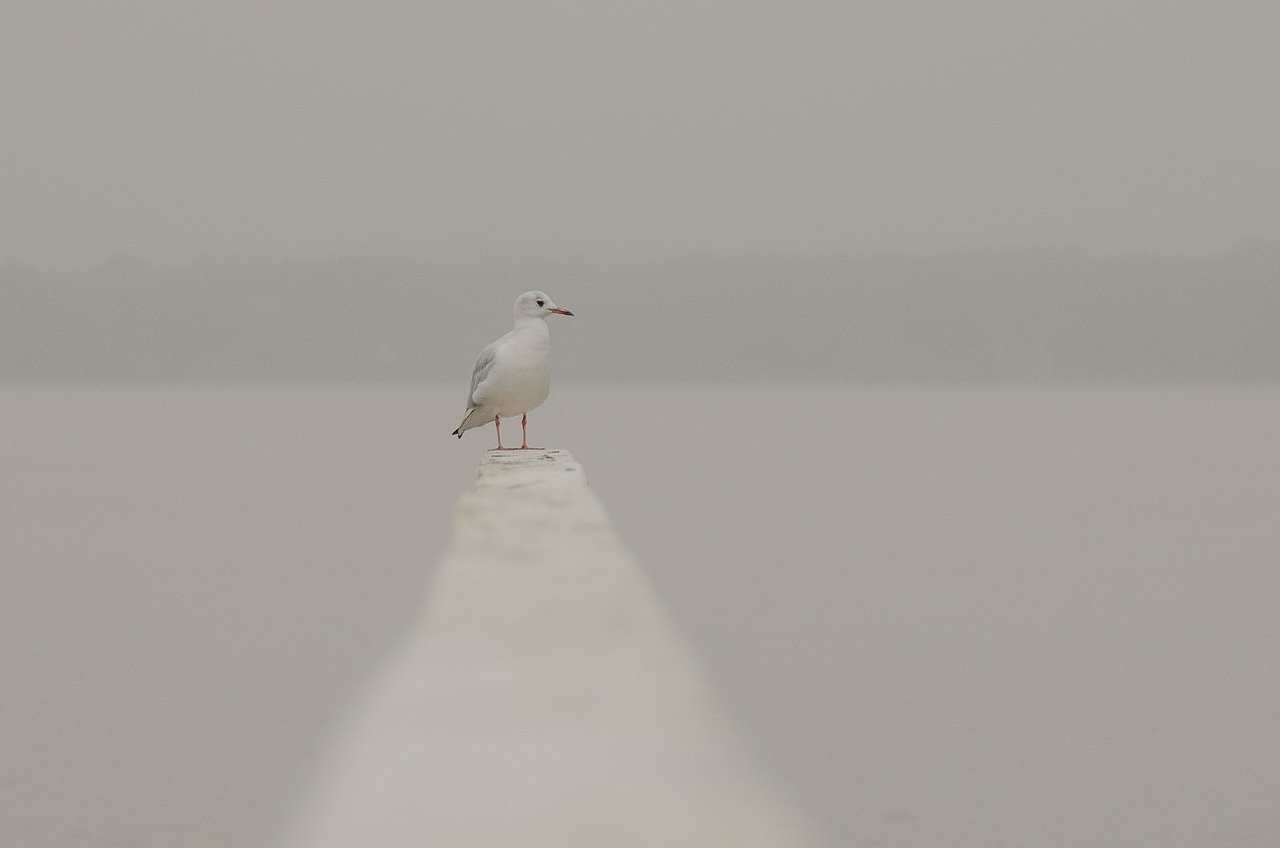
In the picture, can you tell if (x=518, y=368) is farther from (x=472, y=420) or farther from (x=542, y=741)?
(x=542, y=741)

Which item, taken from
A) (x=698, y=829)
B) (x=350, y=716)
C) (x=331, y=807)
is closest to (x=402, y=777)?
(x=331, y=807)

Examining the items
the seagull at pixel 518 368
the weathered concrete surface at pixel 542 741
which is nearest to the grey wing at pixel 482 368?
the seagull at pixel 518 368

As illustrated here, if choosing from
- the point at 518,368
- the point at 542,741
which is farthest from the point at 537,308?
the point at 542,741

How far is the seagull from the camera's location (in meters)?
8.44

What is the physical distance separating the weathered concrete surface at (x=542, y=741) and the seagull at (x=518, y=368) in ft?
13.9

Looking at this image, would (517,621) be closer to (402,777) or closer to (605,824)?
(402,777)

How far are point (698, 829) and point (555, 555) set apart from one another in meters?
2.61

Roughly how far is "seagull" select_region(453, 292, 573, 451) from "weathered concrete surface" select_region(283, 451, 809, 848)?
4241 mm

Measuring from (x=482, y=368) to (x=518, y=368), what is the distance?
1.23ft

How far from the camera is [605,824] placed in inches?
89.2

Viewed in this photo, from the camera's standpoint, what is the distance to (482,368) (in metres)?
8.66

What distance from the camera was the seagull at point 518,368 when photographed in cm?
844

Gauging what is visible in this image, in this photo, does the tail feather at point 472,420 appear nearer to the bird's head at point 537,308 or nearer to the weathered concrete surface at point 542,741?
the bird's head at point 537,308

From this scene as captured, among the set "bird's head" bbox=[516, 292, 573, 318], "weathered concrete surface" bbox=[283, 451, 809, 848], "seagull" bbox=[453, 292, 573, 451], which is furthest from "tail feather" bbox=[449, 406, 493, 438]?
"weathered concrete surface" bbox=[283, 451, 809, 848]
